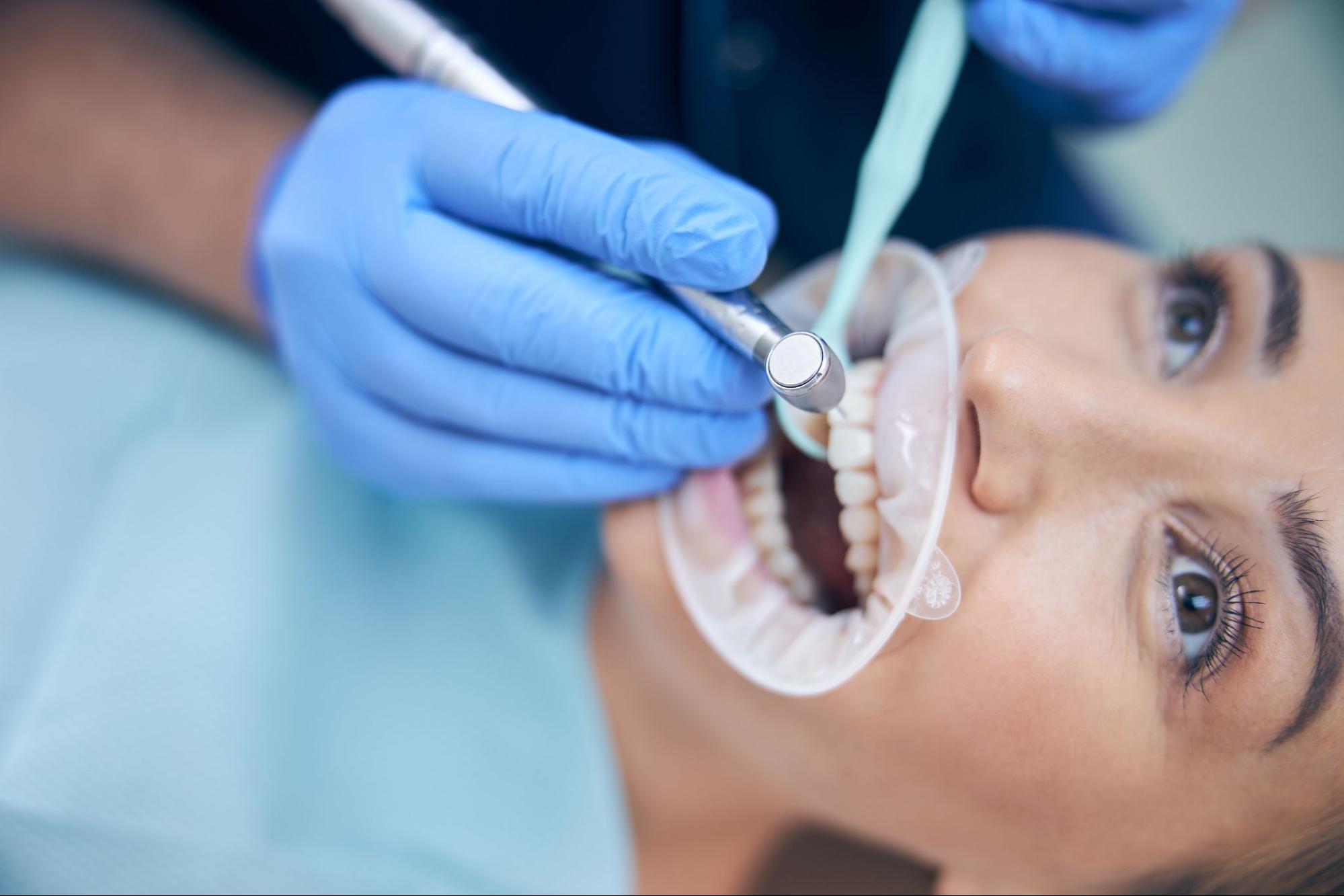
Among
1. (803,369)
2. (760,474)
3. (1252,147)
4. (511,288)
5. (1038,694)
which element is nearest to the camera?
(803,369)

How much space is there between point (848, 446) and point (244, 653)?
67 centimetres

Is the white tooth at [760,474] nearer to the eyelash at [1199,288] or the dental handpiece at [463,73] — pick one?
the dental handpiece at [463,73]

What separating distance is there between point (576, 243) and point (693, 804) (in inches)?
28.0

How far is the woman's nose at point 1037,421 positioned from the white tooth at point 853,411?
0.31 feet

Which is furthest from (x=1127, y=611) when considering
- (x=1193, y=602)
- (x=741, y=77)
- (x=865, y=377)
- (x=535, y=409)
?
(x=741, y=77)

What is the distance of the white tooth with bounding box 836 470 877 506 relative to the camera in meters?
0.86

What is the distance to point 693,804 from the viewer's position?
3.97 feet

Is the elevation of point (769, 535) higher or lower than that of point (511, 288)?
lower

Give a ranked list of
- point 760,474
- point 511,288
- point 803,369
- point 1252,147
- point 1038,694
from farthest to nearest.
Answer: point 1252,147
point 760,474
point 511,288
point 1038,694
point 803,369

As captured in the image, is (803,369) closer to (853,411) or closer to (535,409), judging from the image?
(853,411)

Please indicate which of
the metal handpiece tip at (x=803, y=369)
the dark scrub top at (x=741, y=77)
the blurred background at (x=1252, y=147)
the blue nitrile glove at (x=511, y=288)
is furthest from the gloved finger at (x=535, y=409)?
the blurred background at (x=1252, y=147)

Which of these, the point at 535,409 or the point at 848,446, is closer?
the point at 848,446

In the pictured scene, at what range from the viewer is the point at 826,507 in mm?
1070

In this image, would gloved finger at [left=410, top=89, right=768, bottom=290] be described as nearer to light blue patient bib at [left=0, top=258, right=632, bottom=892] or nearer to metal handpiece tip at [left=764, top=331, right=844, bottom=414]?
metal handpiece tip at [left=764, top=331, right=844, bottom=414]
